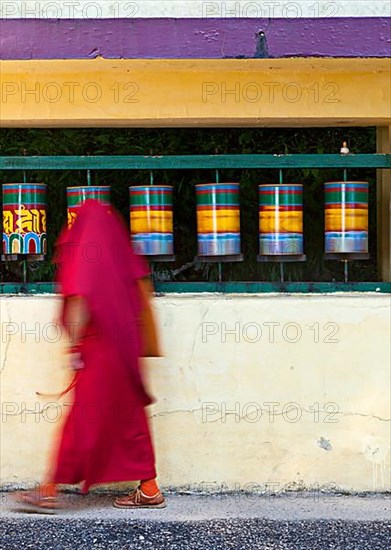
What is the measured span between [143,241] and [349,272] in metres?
1.20

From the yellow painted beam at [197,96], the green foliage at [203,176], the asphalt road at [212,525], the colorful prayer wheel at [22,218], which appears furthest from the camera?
the green foliage at [203,176]

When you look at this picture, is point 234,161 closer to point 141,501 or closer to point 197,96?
point 197,96

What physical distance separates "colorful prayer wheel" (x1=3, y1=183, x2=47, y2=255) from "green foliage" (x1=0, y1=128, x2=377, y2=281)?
16cm

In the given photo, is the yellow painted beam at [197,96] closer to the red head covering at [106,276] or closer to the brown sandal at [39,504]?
the red head covering at [106,276]

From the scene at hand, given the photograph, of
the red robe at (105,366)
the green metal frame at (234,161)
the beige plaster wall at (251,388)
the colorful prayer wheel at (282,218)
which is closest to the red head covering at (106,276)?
the red robe at (105,366)

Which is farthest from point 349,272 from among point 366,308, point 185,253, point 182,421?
point 182,421

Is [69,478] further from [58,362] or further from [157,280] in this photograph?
[157,280]

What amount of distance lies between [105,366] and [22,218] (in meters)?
1.09

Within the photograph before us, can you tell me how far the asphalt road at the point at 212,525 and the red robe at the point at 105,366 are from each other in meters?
0.22

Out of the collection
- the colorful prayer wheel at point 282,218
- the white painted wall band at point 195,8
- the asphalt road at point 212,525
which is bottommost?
the asphalt road at point 212,525

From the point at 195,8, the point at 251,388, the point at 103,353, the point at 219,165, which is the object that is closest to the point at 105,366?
the point at 103,353

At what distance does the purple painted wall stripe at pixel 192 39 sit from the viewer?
4.46 meters

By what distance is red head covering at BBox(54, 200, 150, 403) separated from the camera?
4.45m

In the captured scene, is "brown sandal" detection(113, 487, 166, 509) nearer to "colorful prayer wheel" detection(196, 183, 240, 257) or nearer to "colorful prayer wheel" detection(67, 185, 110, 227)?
"colorful prayer wheel" detection(196, 183, 240, 257)
